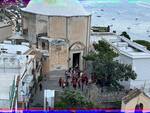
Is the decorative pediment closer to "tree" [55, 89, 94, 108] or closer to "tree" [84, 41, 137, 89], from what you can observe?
"tree" [84, 41, 137, 89]

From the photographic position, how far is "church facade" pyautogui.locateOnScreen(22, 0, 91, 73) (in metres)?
16.5

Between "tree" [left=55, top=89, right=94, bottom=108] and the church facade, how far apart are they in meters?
4.62

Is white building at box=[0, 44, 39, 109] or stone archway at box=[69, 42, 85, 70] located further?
stone archway at box=[69, 42, 85, 70]

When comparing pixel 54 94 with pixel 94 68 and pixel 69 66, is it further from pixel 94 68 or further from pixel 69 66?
pixel 69 66

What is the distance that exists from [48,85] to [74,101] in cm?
396

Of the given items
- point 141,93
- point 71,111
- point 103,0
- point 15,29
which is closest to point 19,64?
point 71,111

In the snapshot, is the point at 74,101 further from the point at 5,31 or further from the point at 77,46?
the point at 5,31

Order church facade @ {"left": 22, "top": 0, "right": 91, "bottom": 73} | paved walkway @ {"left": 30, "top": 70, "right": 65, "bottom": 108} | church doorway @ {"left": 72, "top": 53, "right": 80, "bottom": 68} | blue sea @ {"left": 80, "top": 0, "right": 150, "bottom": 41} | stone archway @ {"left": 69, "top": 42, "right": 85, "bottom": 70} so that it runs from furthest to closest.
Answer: blue sea @ {"left": 80, "top": 0, "right": 150, "bottom": 41} → church doorway @ {"left": 72, "top": 53, "right": 80, "bottom": 68} → stone archway @ {"left": 69, "top": 42, "right": 85, "bottom": 70} → church facade @ {"left": 22, "top": 0, "right": 91, "bottom": 73} → paved walkway @ {"left": 30, "top": 70, "right": 65, "bottom": 108}

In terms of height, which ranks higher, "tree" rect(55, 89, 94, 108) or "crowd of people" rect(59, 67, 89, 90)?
"tree" rect(55, 89, 94, 108)

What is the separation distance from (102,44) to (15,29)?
5832 millimetres

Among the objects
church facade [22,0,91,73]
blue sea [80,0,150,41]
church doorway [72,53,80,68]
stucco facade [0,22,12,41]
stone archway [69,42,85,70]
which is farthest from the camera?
blue sea [80,0,150,41]

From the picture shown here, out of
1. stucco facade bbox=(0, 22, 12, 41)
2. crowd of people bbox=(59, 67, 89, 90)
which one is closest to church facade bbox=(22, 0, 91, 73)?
crowd of people bbox=(59, 67, 89, 90)

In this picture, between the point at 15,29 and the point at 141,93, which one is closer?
the point at 141,93

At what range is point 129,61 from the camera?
53.9 ft
